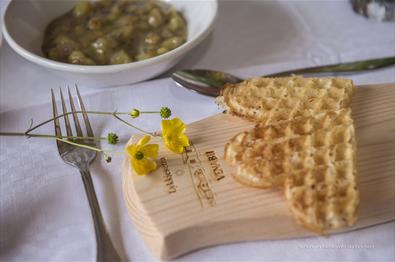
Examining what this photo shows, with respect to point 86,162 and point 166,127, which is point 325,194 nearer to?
point 166,127

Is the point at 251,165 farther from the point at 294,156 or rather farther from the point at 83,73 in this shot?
the point at 83,73

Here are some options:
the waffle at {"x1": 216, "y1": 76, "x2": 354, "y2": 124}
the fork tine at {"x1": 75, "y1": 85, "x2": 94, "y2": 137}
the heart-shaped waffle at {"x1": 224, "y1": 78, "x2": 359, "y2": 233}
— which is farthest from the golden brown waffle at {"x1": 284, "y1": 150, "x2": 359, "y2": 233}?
the fork tine at {"x1": 75, "y1": 85, "x2": 94, "y2": 137}

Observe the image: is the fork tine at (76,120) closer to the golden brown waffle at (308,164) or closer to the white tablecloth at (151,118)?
the white tablecloth at (151,118)

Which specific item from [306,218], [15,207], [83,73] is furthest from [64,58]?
[306,218]

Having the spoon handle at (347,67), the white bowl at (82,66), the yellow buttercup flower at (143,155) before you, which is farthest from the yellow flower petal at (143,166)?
the spoon handle at (347,67)

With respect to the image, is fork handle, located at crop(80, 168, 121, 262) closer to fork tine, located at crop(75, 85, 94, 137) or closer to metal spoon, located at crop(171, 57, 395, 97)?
fork tine, located at crop(75, 85, 94, 137)

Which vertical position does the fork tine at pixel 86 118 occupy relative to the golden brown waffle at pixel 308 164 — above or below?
below
